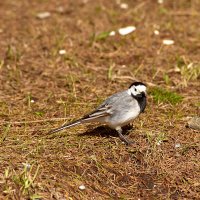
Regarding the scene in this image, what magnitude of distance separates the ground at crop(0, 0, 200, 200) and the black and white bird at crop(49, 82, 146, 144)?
17 centimetres

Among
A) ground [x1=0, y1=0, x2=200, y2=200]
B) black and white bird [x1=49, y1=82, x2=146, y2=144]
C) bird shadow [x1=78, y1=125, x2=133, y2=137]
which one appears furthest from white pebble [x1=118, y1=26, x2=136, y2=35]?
black and white bird [x1=49, y1=82, x2=146, y2=144]

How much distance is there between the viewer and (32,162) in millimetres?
4605

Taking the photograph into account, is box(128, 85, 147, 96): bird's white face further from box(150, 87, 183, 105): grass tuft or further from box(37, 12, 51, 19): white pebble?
box(37, 12, 51, 19): white pebble

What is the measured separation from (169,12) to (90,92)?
2.98m

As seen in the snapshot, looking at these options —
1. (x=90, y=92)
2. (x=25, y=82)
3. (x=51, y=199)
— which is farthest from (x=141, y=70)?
(x=51, y=199)

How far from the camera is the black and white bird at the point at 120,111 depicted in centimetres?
518

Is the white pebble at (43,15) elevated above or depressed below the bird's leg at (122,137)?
below

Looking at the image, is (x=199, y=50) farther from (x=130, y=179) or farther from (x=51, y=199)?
(x=51, y=199)

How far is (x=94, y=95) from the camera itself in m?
6.34

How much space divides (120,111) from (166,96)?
1.14 metres

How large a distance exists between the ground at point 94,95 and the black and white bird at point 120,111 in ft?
0.56

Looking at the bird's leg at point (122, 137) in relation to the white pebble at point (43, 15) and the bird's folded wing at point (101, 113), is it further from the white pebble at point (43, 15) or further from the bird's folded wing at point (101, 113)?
the white pebble at point (43, 15)

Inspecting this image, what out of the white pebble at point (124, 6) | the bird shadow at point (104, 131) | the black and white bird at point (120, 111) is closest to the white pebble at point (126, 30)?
the white pebble at point (124, 6)

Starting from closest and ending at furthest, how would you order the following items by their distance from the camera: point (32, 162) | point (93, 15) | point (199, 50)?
point (32, 162) → point (199, 50) → point (93, 15)
